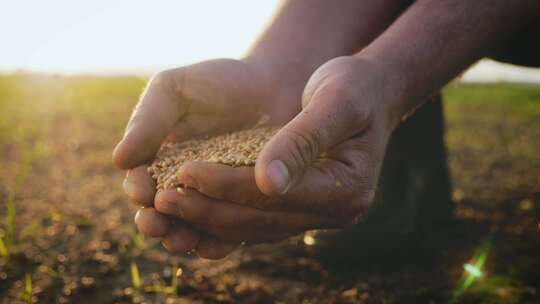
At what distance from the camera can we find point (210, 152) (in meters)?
1.89

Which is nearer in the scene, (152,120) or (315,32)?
(152,120)

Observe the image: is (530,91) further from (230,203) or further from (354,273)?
(230,203)

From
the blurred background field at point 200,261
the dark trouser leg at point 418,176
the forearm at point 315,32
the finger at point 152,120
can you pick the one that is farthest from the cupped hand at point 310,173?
the dark trouser leg at point 418,176

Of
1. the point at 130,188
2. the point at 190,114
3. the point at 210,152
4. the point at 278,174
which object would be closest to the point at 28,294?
the point at 130,188

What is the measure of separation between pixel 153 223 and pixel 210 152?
40cm

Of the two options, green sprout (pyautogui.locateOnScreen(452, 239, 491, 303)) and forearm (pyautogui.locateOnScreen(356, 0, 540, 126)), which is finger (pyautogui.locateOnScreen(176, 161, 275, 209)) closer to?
forearm (pyautogui.locateOnScreen(356, 0, 540, 126))

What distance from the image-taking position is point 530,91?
970 cm

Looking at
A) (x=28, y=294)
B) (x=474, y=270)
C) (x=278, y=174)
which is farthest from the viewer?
(x=474, y=270)

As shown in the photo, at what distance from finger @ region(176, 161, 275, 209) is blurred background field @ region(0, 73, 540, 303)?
27.4 inches

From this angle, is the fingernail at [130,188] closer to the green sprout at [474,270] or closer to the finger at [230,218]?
the finger at [230,218]

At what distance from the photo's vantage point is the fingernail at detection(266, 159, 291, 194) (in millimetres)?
1273

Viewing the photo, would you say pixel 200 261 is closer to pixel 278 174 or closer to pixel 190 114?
pixel 190 114

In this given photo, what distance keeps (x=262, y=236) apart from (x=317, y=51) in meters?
1.45

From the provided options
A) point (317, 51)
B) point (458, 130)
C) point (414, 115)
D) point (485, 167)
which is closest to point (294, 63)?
point (317, 51)
